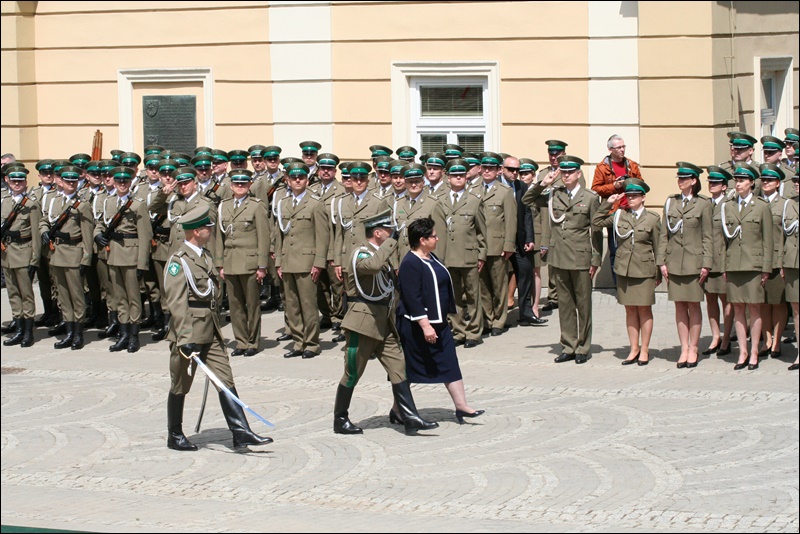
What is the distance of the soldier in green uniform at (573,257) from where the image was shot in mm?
13883

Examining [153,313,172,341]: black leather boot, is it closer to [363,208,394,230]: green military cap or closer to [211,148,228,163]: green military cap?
[211,148,228,163]: green military cap

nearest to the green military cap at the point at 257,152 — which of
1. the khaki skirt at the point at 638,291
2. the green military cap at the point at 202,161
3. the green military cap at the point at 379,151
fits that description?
the green military cap at the point at 202,161

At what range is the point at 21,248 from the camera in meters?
16.0

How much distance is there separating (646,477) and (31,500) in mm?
4114

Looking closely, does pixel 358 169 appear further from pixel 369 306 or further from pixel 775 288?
pixel 775 288

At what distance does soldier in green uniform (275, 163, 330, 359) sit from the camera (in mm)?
14703

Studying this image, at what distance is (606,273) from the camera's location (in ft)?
58.5

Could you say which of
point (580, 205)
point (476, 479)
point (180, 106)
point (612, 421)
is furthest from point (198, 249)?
point (180, 106)

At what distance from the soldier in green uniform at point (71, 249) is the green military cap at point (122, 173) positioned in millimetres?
454

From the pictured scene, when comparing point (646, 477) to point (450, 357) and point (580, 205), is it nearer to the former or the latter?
point (450, 357)

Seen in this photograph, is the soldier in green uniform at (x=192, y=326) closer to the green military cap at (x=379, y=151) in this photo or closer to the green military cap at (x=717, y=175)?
the green military cap at (x=717, y=175)

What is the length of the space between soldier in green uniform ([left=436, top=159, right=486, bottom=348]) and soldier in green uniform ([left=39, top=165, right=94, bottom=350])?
401 cm

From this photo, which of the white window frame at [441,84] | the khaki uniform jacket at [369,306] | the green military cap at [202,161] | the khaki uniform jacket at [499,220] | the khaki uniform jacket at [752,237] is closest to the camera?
the khaki uniform jacket at [369,306]

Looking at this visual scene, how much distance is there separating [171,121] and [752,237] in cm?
978
